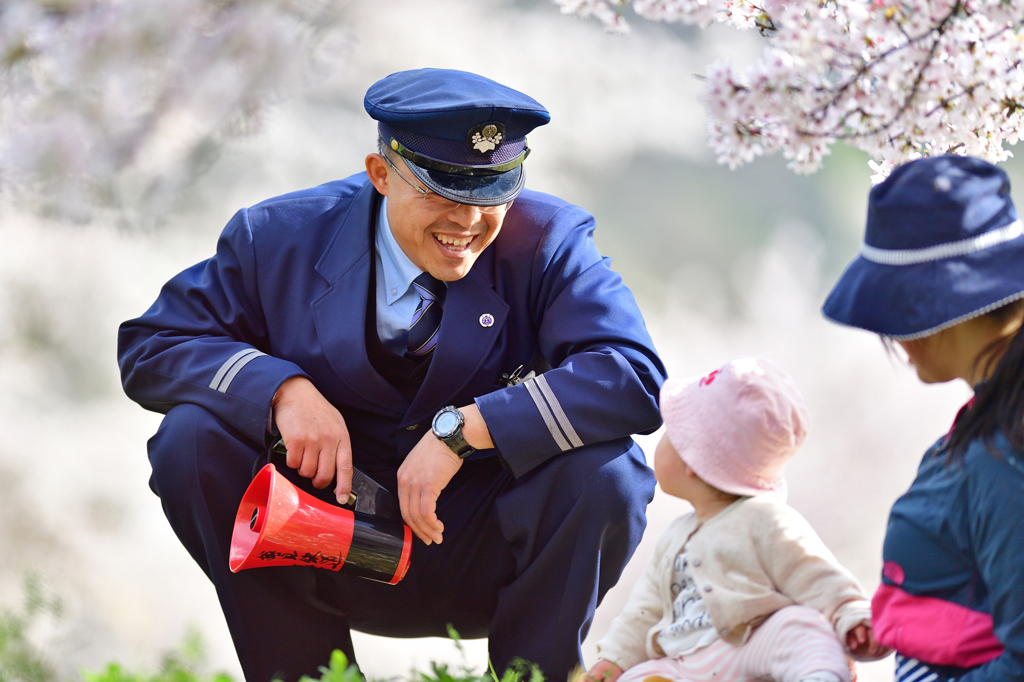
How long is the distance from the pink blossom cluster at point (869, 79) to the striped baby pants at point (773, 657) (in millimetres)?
872

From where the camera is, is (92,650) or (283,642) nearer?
(283,642)

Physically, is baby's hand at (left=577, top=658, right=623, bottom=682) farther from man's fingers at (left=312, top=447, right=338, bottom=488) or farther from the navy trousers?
man's fingers at (left=312, top=447, right=338, bottom=488)

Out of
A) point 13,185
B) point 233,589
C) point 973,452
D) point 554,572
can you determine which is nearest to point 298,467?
point 233,589

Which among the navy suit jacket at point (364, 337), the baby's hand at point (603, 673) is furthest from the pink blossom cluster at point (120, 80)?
the baby's hand at point (603, 673)

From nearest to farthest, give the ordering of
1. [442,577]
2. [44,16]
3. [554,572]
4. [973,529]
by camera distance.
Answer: [973,529], [554,572], [442,577], [44,16]

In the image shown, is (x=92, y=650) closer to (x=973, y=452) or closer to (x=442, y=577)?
(x=442, y=577)

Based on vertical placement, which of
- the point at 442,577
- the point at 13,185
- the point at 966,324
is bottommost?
the point at 13,185

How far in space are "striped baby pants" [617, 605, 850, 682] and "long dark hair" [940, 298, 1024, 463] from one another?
365 millimetres

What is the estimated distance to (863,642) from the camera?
5.55ft

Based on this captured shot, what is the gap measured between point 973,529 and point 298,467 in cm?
153

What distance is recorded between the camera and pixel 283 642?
246 centimetres

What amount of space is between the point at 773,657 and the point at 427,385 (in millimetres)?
1188

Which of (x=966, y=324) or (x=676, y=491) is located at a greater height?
(x=966, y=324)

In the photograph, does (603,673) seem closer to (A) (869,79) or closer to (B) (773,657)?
(B) (773,657)
